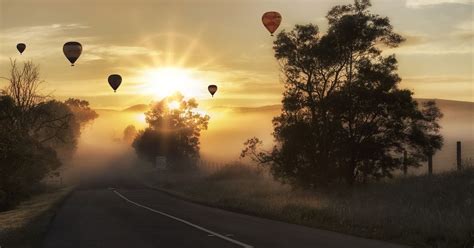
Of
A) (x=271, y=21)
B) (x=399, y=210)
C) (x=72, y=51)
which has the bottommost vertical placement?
(x=399, y=210)

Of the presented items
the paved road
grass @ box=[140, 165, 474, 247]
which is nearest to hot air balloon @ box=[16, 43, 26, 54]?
grass @ box=[140, 165, 474, 247]

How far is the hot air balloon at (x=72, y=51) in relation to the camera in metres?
43.0

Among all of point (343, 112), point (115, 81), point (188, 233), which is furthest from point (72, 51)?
point (188, 233)

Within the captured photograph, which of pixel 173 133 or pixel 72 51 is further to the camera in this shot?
pixel 173 133

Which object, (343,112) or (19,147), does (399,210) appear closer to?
(343,112)

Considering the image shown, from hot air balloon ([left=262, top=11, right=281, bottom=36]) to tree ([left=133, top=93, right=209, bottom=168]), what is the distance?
53518 mm

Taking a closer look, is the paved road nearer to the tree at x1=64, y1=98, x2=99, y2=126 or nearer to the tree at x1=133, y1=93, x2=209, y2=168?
the tree at x1=133, y1=93, x2=209, y2=168

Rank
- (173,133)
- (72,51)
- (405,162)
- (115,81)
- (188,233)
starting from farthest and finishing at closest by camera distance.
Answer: (173,133) → (115,81) → (72,51) → (405,162) → (188,233)

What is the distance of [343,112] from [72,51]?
887 inches

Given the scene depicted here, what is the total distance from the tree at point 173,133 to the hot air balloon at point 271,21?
5352cm

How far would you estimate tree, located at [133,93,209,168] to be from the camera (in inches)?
3433

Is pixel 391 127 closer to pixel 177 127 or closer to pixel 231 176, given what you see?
pixel 231 176

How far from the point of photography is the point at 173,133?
8912cm

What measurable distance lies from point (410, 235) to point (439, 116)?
1758 centimetres
